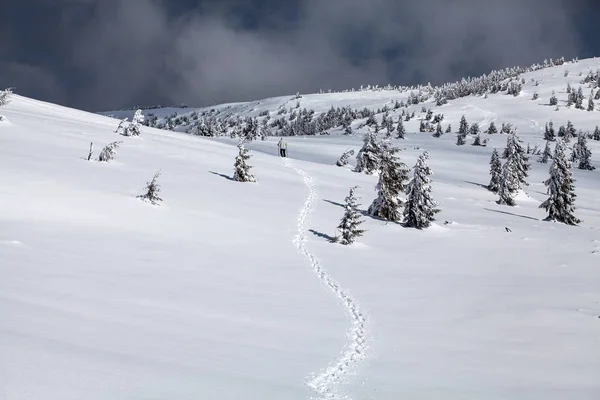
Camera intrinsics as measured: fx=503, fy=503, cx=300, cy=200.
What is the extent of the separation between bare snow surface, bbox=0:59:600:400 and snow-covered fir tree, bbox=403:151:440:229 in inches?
46.7

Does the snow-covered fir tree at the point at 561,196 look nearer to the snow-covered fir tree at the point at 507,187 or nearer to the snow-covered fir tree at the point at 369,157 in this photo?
the snow-covered fir tree at the point at 507,187

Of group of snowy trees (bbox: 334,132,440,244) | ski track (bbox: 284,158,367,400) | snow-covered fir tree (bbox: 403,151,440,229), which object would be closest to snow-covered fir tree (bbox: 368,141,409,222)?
group of snowy trees (bbox: 334,132,440,244)

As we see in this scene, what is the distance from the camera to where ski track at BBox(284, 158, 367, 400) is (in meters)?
7.38

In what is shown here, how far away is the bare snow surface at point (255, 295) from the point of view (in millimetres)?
7098

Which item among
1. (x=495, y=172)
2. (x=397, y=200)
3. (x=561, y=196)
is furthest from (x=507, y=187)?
(x=397, y=200)

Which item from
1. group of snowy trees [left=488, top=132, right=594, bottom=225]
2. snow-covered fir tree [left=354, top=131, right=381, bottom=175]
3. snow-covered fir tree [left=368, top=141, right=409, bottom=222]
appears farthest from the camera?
snow-covered fir tree [left=354, top=131, right=381, bottom=175]

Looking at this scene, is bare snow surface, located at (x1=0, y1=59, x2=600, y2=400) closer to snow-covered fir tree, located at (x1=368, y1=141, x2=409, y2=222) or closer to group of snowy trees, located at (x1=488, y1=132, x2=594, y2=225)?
snow-covered fir tree, located at (x1=368, y1=141, x2=409, y2=222)

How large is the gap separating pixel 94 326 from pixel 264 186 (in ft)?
71.2

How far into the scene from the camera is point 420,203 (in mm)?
24094

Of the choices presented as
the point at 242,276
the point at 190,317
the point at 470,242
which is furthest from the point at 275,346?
the point at 470,242

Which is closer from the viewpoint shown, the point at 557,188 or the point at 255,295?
the point at 255,295

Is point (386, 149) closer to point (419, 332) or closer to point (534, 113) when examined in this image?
point (419, 332)

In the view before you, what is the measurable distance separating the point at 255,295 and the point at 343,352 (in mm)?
3497

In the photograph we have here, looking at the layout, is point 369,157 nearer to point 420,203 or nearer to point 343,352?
point 420,203
